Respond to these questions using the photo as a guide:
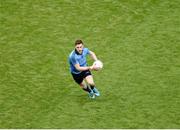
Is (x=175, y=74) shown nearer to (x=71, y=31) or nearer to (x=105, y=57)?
(x=105, y=57)

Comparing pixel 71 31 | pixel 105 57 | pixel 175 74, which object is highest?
pixel 71 31

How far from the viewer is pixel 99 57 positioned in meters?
21.1

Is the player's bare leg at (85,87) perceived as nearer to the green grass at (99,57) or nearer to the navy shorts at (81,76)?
the navy shorts at (81,76)

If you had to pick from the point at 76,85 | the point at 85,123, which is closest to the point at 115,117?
the point at 85,123

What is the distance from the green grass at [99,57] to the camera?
57.8 ft

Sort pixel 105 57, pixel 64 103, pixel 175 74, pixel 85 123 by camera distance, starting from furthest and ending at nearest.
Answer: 1. pixel 105 57
2. pixel 175 74
3. pixel 64 103
4. pixel 85 123

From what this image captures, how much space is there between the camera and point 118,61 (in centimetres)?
2084

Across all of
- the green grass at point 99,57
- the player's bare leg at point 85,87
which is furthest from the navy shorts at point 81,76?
the green grass at point 99,57

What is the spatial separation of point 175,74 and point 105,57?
2.73m

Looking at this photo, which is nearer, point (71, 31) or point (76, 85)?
point (76, 85)

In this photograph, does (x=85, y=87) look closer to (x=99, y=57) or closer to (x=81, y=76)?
(x=81, y=76)

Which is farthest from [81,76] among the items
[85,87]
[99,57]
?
[99,57]

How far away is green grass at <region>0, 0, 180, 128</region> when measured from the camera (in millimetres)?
17609

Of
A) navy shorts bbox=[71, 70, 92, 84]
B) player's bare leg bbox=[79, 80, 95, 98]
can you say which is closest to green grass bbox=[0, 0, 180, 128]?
player's bare leg bbox=[79, 80, 95, 98]
